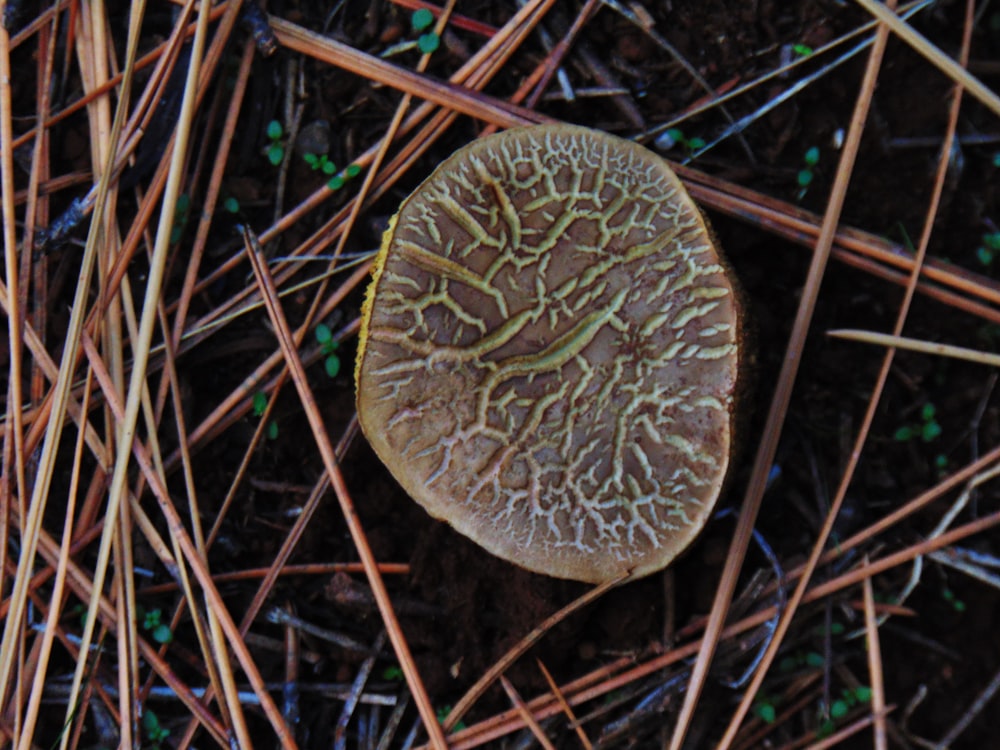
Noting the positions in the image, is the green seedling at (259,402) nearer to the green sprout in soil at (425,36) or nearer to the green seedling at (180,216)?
the green seedling at (180,216)

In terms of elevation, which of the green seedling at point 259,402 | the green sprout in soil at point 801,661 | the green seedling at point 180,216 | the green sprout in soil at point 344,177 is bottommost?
the green sprout in soil at point 801,661

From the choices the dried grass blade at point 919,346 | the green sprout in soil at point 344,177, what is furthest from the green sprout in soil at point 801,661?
the green sprout in soil at point 344,177

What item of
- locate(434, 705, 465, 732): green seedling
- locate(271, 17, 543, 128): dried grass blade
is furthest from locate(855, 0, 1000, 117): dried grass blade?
locate(434, 705, 465, 732): green seedling

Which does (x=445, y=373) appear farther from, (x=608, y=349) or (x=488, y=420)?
(x=608, y=349)

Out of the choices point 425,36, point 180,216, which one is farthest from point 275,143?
point 425,36

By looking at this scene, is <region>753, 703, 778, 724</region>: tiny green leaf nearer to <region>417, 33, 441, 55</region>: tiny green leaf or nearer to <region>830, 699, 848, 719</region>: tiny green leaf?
<region>830, 699, 848, 719</region>: tiny green leaf

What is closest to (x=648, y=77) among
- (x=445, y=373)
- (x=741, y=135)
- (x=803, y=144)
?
(x=741, y=135)
